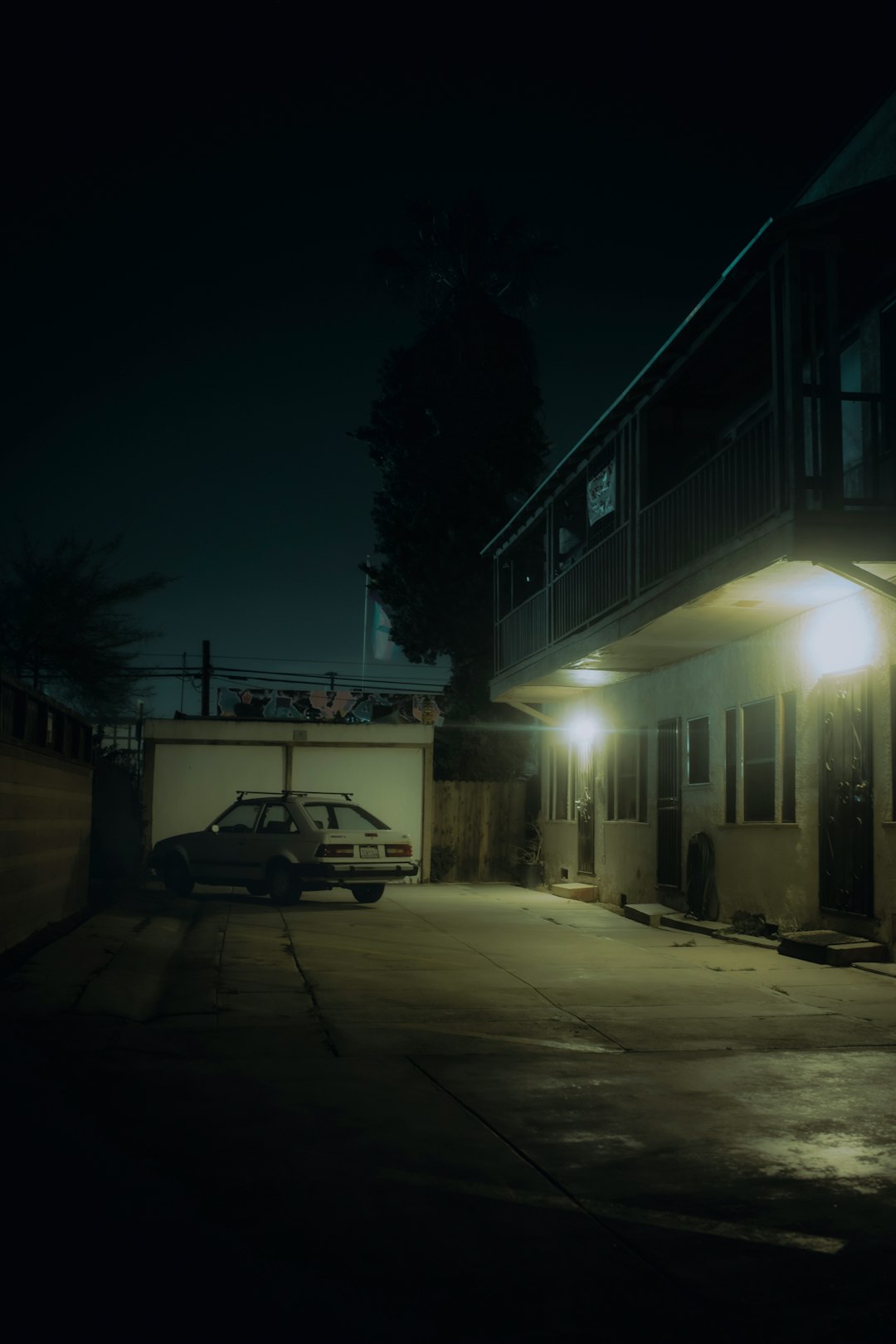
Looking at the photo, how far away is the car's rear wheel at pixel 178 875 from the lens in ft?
65.2

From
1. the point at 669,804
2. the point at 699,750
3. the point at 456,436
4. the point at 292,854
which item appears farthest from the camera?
the point at 456,436

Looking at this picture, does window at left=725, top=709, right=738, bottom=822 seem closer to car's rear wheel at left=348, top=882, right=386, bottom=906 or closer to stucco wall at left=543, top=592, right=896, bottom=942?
stucco wall at left=543, top=592, right=896, bottom=942

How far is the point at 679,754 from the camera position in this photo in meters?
17.3

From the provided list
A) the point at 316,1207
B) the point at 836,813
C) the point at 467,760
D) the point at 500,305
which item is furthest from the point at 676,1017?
the point at 500,305

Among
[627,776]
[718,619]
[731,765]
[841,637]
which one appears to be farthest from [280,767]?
[841,637]

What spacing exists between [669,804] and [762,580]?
6288 mm

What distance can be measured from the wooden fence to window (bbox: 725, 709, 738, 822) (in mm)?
10663

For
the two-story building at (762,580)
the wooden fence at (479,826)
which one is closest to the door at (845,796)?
the two-story building at (762,580)

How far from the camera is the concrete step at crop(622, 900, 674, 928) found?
16531 millimetres

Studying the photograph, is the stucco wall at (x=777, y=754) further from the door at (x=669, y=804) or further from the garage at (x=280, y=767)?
the garage at (x=280, y=767)

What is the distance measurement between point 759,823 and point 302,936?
16.8ft

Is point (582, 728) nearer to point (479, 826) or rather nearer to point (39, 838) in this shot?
point (479, 826)

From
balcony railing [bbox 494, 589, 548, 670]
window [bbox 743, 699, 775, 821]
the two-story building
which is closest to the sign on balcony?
the two-story building

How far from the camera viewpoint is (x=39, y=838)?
43.4 feet
